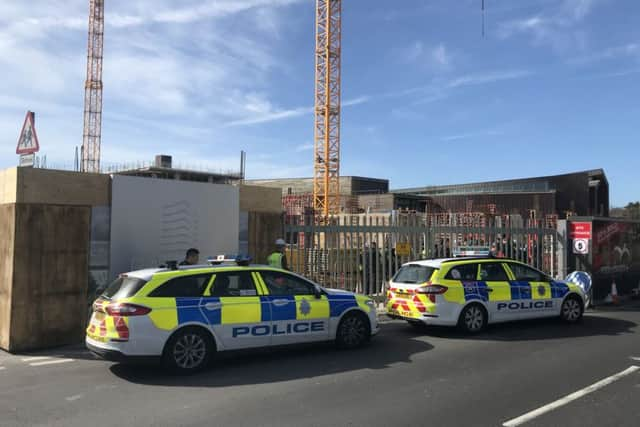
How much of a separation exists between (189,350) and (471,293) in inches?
213

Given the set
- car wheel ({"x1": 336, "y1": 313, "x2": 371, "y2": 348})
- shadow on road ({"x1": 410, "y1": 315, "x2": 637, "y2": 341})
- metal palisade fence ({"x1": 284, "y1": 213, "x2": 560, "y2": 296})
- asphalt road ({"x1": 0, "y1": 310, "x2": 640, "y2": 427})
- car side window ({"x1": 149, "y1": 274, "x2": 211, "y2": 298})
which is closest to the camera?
asphalt road ({"x1": 0, "y1": 310, "x2": 640, "y2": 427})

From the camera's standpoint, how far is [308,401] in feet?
19.7

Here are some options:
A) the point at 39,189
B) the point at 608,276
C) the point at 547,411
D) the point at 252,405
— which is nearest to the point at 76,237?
the point at 39,189

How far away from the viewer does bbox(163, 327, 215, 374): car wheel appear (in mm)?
7078

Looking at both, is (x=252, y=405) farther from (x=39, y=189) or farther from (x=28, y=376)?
(x=39, y=189)

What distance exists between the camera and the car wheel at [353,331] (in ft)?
28.3

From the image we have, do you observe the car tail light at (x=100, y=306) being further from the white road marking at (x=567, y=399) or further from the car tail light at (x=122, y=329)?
the white road marking at (x=567, y=399)

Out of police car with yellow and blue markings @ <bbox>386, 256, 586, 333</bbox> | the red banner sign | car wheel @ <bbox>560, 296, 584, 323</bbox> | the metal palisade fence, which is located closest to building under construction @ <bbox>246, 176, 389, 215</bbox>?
the red banner sign

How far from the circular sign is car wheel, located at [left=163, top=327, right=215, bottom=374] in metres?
12.8

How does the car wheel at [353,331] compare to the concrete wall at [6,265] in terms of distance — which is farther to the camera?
the concrete wall at [6,265]

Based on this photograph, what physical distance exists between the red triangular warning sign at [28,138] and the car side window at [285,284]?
183 inches

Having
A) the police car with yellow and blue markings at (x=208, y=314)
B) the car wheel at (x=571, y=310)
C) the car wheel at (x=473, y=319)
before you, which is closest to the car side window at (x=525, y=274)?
the car wheel at (x=571, y=310)

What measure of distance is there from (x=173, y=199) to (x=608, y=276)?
13.5 meters

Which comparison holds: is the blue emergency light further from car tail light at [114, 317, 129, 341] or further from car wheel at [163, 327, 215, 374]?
car tail light at [114, 317, 129, 341]
